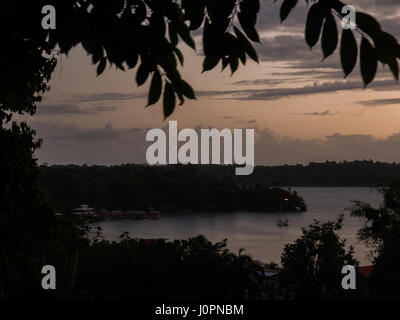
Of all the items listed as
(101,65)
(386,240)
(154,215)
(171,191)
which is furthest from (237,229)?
(101,65)

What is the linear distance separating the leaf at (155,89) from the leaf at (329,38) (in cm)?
44

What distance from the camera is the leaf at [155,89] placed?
144 centimetres

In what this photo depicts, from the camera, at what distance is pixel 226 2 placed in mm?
1514

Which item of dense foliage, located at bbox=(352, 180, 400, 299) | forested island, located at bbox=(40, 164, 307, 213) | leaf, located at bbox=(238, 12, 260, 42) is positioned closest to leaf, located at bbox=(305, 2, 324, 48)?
leaf, located at bbox=(238, 12, 260, 42)

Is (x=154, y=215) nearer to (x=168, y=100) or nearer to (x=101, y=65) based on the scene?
(x=101, y=65)

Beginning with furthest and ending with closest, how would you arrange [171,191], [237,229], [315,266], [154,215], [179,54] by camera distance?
[171,191] < [154,215] < [237,229] < [315,266] < [179,54]

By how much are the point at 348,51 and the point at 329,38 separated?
0.06m

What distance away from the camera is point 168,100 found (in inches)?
57.0

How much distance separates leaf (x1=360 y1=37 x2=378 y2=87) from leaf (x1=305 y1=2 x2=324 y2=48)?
12 cm

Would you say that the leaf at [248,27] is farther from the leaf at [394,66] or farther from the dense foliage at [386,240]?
the dense foliage at [386,240]

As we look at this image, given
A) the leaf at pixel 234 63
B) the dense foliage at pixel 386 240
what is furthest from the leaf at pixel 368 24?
the dense foliage at pixel 386 240
